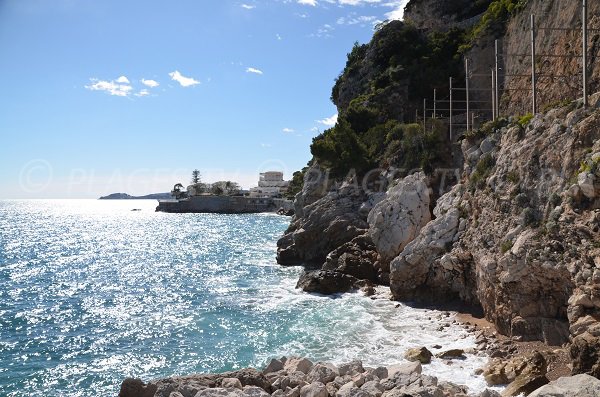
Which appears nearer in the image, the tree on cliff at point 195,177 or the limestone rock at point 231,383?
the limestone rock at point 231,383

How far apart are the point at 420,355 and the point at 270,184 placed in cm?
14511

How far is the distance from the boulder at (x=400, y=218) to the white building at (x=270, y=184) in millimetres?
108107

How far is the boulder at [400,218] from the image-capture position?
26484 millimetres

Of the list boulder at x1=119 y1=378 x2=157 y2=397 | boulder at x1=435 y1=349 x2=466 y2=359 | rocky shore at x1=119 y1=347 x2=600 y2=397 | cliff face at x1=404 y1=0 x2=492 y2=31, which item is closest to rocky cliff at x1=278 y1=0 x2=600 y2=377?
rocky shore at x1=119 y1=347 x2=600 y2=397

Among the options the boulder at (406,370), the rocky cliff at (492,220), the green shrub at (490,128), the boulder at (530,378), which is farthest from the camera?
the green shrub at (490,128)

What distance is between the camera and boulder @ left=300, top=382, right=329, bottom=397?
1112cm

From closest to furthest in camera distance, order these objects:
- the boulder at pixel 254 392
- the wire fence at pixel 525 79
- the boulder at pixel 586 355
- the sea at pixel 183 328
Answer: the boulder at pixel 254 392 → the boulder at pixel 586 355 → the sea at pixel 183 328 → the wire fence at pixel 525 79

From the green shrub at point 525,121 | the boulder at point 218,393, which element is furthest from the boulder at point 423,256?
the boulder at point 218,393

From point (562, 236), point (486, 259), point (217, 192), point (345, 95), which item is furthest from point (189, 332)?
point (217, 192)

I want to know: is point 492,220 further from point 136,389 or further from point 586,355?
point 136,389

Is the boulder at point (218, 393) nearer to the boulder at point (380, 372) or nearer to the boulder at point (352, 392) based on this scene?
the boulder at point (352, 392)

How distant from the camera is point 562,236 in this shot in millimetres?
15242

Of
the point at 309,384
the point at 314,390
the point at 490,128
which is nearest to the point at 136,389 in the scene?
the point at 309,384

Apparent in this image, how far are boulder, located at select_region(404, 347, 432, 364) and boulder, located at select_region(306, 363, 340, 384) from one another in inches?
140
